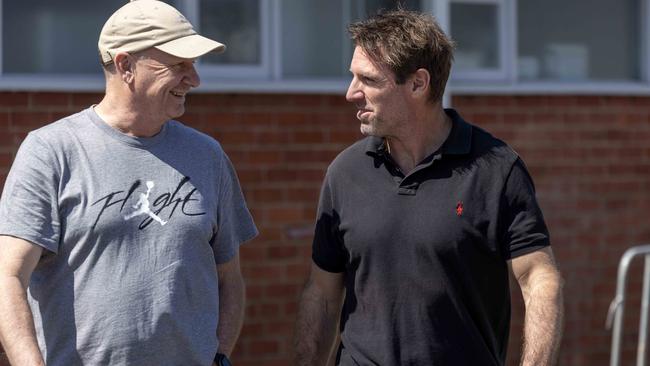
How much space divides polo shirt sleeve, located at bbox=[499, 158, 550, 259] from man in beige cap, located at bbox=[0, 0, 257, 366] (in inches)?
35.3

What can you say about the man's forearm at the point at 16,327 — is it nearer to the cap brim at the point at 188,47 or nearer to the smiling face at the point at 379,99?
the cap brim at the point at 188,47

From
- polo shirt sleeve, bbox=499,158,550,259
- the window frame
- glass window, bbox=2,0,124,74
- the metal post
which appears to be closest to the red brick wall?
the window frame

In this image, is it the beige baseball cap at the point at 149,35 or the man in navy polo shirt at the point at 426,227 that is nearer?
the beige baseball cap at the point at 149,35

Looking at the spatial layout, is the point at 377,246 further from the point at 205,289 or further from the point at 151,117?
the point at 151,117

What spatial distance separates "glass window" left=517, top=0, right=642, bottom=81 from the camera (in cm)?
776

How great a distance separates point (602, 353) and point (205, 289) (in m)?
4.50

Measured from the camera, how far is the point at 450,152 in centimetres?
400

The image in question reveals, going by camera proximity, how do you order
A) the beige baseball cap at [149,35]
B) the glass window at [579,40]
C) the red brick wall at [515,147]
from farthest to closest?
the glass window at [579,40]
the red brick wall at [515,147]
the beige baseball cap at [149,35]

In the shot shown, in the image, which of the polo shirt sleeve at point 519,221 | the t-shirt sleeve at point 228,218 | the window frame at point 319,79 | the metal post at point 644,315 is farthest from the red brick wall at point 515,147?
the polo shirt sleeve at point 519,221

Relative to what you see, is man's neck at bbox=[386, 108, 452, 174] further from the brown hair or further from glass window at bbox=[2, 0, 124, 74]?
glass window at bbox=[2, 0, 124, 74]

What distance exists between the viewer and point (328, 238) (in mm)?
4148

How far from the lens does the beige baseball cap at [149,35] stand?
375cm

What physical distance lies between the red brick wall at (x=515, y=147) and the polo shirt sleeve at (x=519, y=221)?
2.92 m

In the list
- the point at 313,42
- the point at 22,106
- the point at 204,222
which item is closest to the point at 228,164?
the point at 204,222
